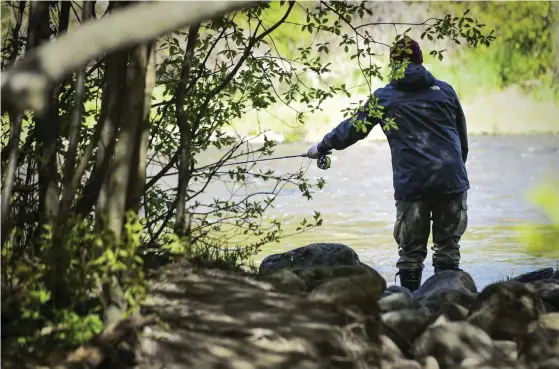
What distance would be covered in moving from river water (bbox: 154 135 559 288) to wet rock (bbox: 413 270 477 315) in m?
1.02

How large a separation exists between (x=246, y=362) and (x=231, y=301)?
1.13 feet

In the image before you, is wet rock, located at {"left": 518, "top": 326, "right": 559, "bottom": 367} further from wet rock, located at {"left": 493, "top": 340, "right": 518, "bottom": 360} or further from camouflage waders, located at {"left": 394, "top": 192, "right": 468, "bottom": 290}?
camouflage waders, located at {"left": 394, "top": 192, "right": 468, "bottom": 290}

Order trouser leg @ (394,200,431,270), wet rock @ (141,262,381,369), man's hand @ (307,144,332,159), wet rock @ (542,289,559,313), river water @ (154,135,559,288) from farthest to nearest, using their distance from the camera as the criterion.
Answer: river water @ (154,135,559,288) → trouser leg @ (394,200,431,270) → man's hand @ (307,144,332,159) → wet rock @ (542,289,559,313) → wet rock @ (141,262,381,369)

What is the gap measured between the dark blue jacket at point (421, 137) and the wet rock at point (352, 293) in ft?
6.41

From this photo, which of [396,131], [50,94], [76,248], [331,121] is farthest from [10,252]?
[331,121]

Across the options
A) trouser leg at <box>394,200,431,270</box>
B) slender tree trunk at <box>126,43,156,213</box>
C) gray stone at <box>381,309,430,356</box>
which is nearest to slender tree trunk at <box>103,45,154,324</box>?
slender tree trunk at <box>126,43,156,213</box>

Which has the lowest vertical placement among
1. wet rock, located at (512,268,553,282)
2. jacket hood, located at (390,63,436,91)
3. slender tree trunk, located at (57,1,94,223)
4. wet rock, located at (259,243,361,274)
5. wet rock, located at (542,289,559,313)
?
wet rock, located at (542,289,559,313)

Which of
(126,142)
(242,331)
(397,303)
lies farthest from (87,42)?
(397,303)

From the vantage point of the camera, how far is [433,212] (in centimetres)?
497

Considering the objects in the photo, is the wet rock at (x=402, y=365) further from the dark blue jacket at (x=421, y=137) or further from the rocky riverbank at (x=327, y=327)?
the dark blue jacket at (x=421, y=137)

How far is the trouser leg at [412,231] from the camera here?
16.0 ft

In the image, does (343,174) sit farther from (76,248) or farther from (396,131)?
(76,248)

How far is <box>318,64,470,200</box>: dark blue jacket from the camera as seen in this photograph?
4812 mm

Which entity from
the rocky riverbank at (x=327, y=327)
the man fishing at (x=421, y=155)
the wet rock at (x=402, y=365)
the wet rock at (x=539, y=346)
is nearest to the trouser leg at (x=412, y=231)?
the man fishing at (x=421, y=155)
